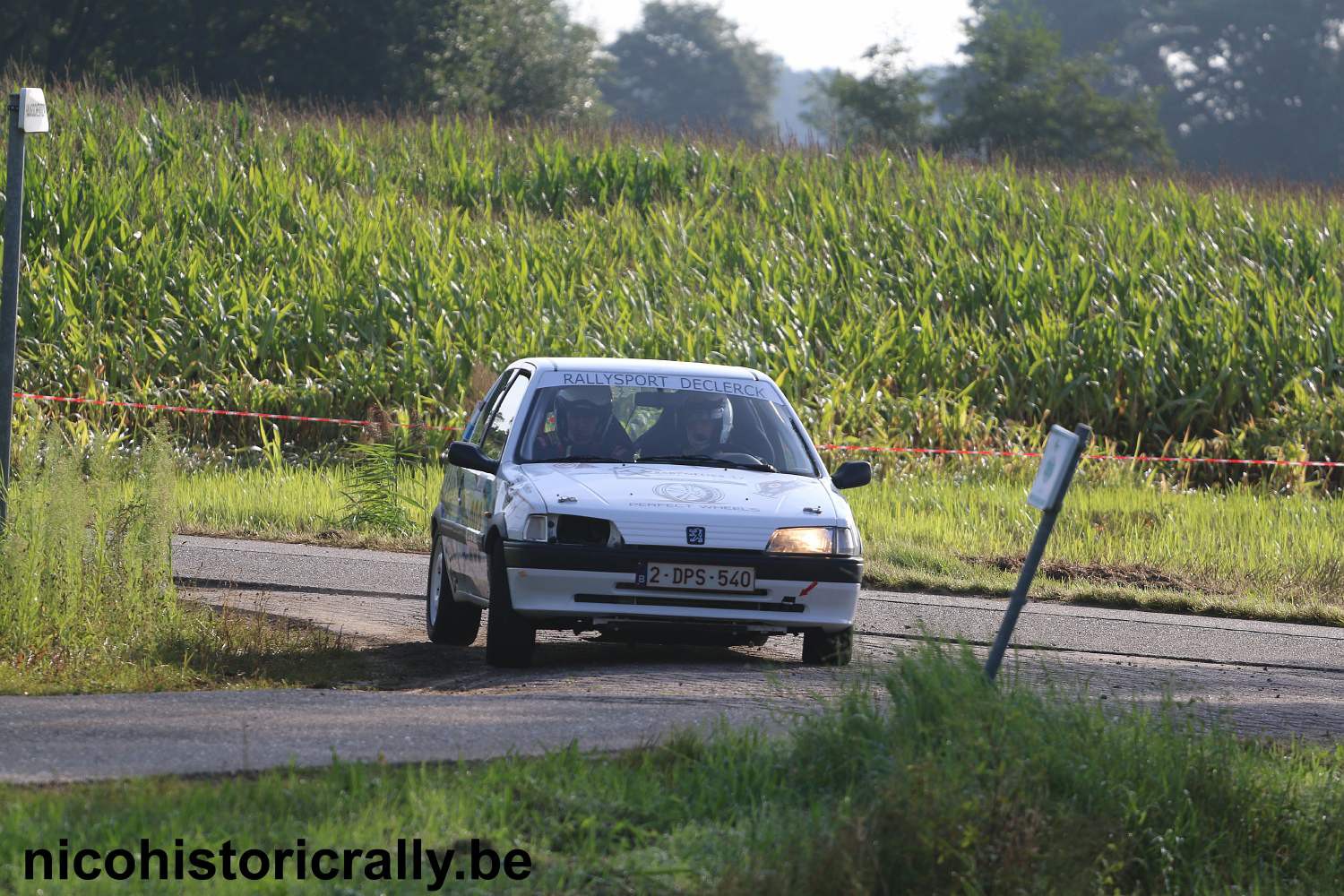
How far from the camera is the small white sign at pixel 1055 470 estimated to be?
22.6 ft

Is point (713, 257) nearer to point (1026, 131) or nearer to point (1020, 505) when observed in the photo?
point (1020, 505)

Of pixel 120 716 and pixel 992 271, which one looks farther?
pixel 992 271

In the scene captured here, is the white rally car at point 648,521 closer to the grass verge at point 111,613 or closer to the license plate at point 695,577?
the license plate at point 695,577

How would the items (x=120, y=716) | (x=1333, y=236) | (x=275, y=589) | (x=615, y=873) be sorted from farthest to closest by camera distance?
(x=1333, y=236), (x=275, y=589), (x=120, y=716), (x=615, y=873)

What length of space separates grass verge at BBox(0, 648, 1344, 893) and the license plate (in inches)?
92.5

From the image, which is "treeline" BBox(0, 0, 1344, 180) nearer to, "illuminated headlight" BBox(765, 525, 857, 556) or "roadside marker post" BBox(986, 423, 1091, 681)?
"illuminated headlight" BBox(765, 525, 857, 556)

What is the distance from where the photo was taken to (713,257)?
28.1 m

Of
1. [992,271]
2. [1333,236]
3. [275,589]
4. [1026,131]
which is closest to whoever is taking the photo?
[275,589]

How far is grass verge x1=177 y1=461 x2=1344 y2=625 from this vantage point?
15.2 m

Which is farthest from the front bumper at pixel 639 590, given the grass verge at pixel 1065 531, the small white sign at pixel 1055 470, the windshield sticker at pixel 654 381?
the grass verge at pixel 1065 531

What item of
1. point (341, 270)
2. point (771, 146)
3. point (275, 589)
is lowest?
point (275, 589)

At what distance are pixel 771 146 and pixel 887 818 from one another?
29512mm

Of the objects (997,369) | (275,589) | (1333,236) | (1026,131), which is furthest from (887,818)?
(1026,131)

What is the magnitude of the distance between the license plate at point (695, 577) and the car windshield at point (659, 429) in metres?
1.12
